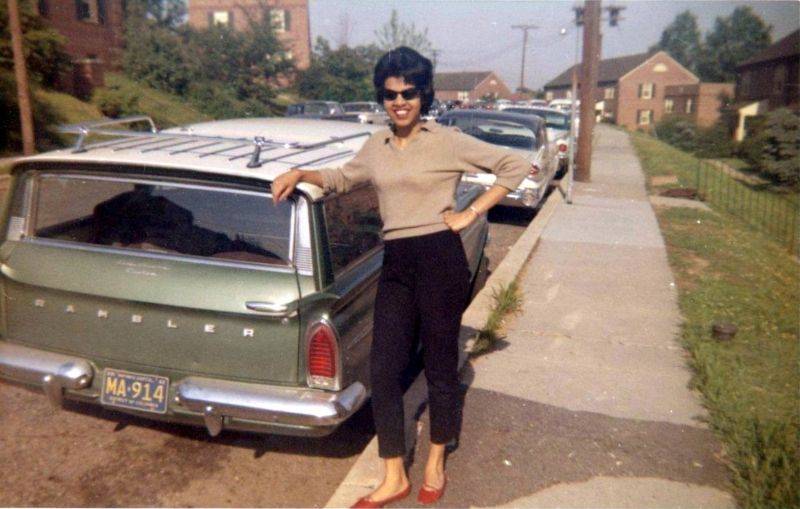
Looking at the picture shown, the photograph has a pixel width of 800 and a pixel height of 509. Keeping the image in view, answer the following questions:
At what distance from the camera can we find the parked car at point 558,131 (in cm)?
1626

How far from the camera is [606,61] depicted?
7262 centimetres

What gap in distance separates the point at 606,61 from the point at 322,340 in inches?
2954

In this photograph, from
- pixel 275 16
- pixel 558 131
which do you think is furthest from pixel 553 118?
pixel 275 16

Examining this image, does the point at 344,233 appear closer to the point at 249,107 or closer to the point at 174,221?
the point at 174,221

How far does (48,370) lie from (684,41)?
58.6m

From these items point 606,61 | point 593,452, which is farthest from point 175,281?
point 606,61

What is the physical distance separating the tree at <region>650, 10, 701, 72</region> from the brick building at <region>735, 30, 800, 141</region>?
2101cm

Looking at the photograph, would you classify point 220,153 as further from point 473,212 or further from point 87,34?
point 87,34

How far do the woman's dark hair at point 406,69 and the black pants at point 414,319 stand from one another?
1.99ft

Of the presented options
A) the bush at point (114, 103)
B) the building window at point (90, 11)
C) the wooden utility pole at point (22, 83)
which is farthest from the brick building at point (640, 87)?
the wooden utility pole at point (22, 83)

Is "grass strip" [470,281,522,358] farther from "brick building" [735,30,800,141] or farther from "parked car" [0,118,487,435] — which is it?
"brick building" [735,30,800,141]

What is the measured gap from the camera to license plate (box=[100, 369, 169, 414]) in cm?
334

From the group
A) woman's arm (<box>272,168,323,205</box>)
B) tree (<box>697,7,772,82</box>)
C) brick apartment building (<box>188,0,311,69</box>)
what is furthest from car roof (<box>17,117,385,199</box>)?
brick apartment building (<box>188,0,311,69</box>)

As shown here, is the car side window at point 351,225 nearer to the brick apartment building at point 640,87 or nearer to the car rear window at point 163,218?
the car rear window at point 163,218
